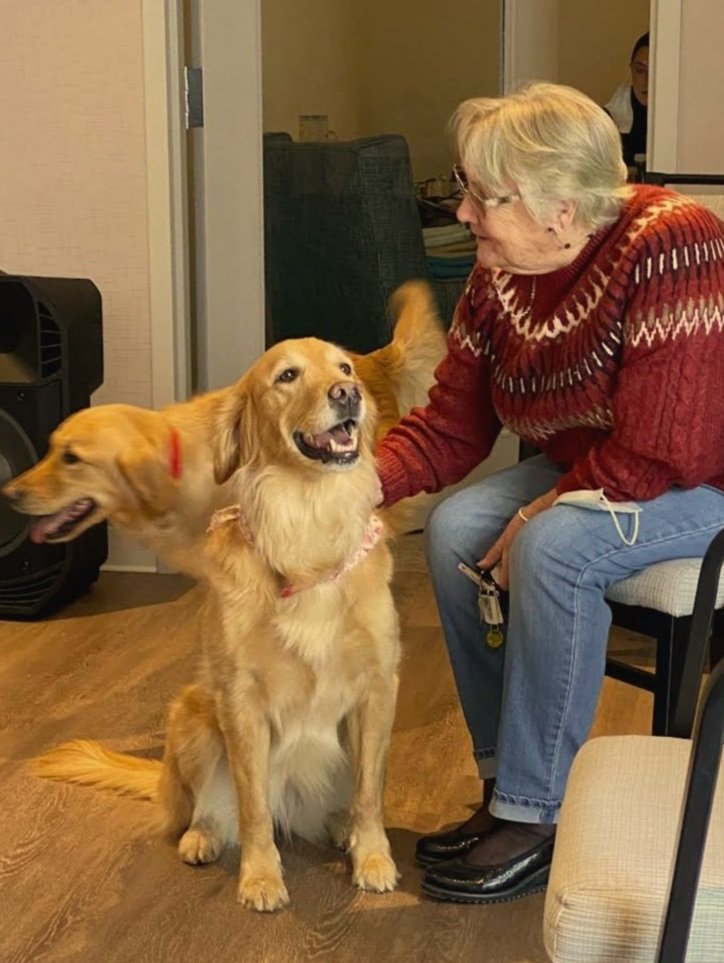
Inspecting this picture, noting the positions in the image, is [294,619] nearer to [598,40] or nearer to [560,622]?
[560,622]

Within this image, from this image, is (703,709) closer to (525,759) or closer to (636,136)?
(525,759)

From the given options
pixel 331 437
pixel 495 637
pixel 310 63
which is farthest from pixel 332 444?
pixel 310 63

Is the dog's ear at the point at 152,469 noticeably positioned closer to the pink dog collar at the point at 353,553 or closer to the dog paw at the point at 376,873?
the pink dog collar at the point at 353,553

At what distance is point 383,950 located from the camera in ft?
6.34

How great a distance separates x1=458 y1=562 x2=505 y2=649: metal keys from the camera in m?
2.10

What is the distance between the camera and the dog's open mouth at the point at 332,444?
6.44 feet

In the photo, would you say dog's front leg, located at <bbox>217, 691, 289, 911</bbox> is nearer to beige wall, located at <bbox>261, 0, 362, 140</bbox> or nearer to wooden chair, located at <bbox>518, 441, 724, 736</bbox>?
wooden chair, located at <bbox>518, 441, 724, 736</bbox>

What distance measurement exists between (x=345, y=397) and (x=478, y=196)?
327 mm

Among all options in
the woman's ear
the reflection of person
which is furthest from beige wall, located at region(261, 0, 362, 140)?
the woman's ear

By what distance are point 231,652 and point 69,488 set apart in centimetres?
42

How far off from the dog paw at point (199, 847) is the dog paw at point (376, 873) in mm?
222

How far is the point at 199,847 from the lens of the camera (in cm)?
218

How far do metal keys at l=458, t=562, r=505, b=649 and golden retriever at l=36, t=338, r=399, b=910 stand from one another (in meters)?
0.13

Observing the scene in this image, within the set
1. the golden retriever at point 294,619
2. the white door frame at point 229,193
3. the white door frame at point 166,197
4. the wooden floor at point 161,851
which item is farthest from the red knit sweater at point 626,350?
the white door frame at point 229,193
